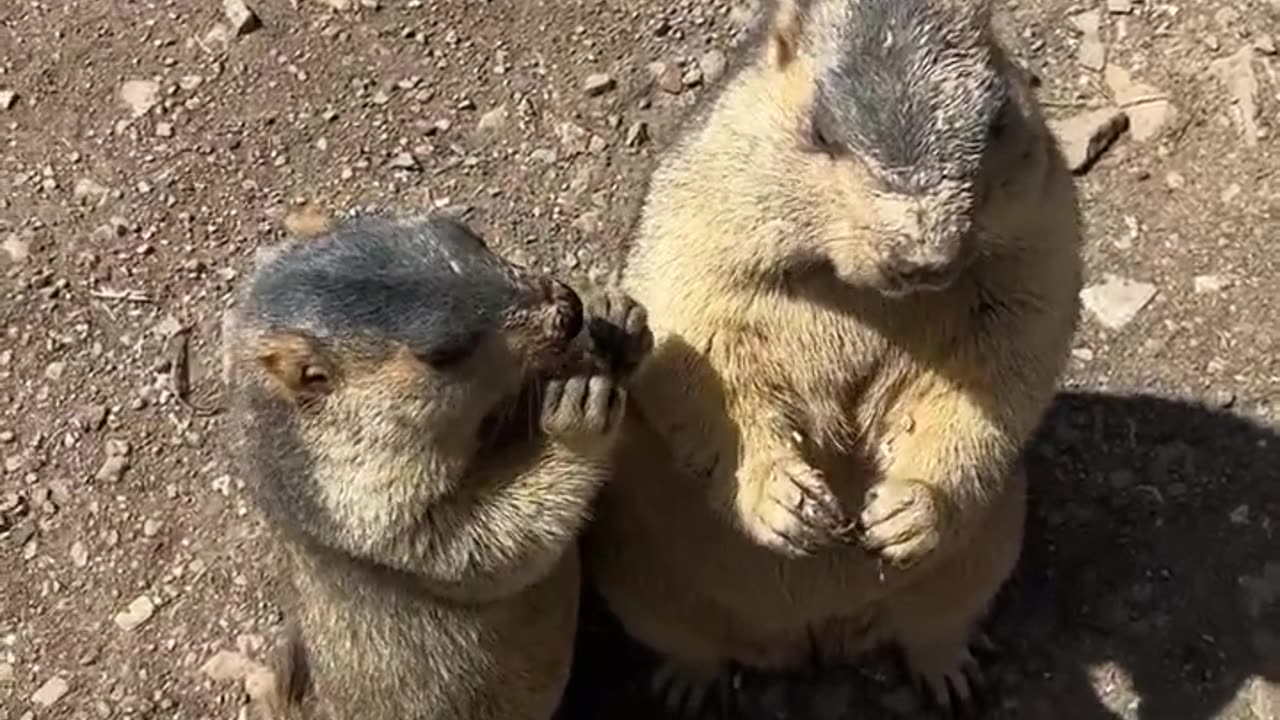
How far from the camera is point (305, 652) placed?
534 cm

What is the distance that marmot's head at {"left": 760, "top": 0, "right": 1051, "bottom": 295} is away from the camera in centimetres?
401

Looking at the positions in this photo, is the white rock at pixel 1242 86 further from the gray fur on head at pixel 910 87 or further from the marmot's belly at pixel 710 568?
the gray fur on head at pixel 910 87

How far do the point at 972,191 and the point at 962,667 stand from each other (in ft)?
6.94

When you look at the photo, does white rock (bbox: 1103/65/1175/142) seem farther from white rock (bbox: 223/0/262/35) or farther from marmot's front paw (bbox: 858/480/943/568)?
white rock (bbox: 223/0/262/35)

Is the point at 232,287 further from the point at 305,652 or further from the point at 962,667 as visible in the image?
the point at 962,667

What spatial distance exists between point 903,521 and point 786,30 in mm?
1173

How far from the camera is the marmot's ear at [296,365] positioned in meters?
4.61

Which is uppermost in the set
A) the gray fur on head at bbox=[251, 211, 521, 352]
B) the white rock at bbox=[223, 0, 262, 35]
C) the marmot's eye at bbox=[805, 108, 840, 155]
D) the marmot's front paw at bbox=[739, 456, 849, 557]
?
the marmot's eye at bbox=[805, 108, 840, 155]

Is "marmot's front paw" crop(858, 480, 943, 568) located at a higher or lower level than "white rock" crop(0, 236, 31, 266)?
higher

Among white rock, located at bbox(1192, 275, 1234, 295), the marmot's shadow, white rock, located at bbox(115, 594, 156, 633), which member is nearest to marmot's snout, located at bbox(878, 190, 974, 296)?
the marmot's shadow

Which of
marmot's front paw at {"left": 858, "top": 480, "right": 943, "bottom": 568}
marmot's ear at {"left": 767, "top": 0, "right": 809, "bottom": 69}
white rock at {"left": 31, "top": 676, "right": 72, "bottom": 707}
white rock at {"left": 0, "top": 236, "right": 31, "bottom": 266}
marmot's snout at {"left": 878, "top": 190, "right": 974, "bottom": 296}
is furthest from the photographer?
white rock at {"left": 0, "top": 236, "right": 31, "bottom": 266}

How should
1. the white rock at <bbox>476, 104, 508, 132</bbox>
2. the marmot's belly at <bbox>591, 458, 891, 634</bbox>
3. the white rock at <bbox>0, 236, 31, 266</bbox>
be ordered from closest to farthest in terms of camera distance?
1. the marmot's belly at <bbox>591, 458, 891, 634</bbox>
2. the white rock at <bbox>0, 236, 31, 266</bbox>
3. the white rock at <bbox>476, 104, 508, 132</bbox>

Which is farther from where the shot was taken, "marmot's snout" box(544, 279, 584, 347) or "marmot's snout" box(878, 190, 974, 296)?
"marmot's snout" box(544, 279, 584, 347)

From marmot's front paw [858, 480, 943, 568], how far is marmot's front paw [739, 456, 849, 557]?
8 cm
